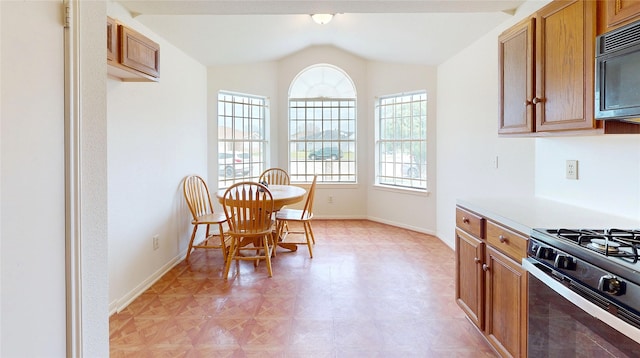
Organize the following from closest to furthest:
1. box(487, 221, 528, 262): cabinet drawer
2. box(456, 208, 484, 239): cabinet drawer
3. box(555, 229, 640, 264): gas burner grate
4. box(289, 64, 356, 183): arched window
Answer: box(555, 229, 640, 264): gas burner grate → box(487, 221, 528, 262): cabinet drawer → box(456, 208, 484, 239): cabinet drawer → box(289, 64, 356, 183): arched window

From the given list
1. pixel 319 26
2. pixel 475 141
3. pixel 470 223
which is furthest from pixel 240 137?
pixel 470 223

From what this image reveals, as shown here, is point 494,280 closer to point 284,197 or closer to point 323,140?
point 284,197

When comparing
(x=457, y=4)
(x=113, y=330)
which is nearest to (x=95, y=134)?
(x=113, y=330)

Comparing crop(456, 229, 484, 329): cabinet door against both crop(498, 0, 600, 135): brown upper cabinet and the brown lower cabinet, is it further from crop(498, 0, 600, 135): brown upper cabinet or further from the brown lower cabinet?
crop(498, 0, 600, 135): brown upper cabinet

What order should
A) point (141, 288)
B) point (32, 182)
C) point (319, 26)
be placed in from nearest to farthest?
point (32, 182), point (141, 288), point (319, 26)

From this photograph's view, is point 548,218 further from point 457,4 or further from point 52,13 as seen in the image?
point 52,13

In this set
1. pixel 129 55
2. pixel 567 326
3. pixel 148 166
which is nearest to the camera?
pixel 567 326

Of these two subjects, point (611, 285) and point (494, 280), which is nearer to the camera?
point (611, 285)

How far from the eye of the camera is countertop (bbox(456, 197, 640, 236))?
1.69 metres

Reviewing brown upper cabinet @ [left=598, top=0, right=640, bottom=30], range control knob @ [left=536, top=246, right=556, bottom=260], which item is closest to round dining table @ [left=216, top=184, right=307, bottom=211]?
range control knob @ [left=536, top=246, right=556, bottom=260]

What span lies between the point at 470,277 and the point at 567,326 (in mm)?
952

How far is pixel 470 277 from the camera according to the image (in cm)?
230

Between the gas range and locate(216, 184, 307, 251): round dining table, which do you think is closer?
the gas range

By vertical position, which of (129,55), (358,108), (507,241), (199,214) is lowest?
(199,214)
